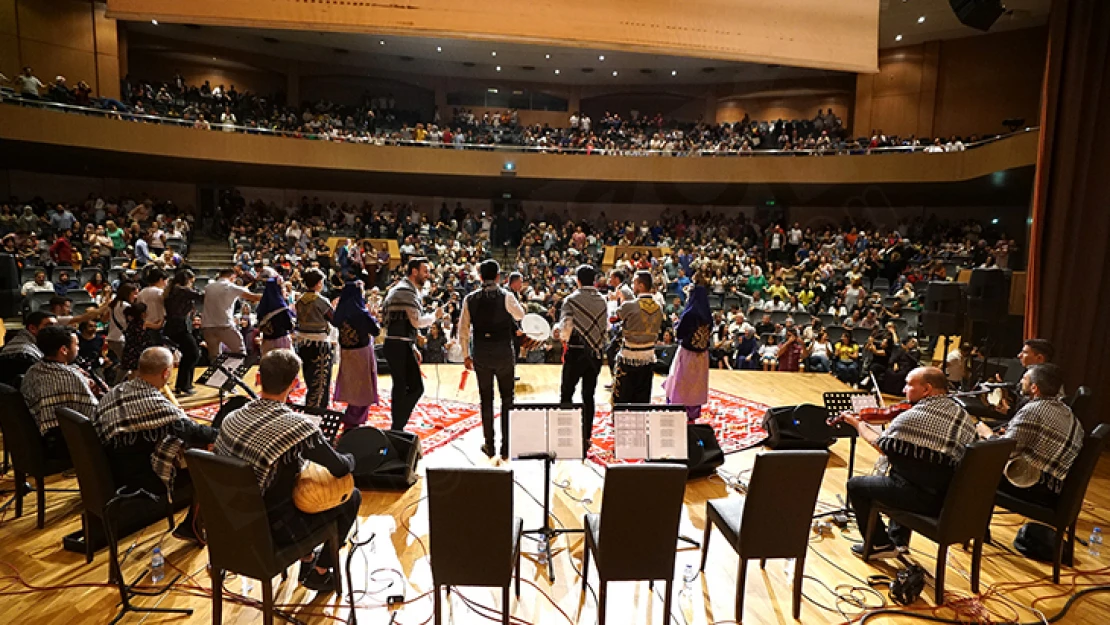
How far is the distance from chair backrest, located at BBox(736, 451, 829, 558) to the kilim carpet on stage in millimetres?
2260

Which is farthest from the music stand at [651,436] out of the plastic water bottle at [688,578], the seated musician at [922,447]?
the seated musician at [922,447]

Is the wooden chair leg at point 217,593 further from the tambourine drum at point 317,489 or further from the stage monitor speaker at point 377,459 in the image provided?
the stage monitor speaker at point 377,459

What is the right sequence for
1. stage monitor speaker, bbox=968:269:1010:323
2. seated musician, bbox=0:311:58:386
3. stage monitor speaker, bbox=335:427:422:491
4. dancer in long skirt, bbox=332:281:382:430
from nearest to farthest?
seated musician, bbox=0:311:58:386 < stage monitor speaker, bbox=335:427:422:491 < dancer in long skirt, bbox=332:281:382:430 < stage monitor speaker, bbox=968:269:1010:323

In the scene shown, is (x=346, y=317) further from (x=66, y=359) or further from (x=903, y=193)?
(x=903, y=193)

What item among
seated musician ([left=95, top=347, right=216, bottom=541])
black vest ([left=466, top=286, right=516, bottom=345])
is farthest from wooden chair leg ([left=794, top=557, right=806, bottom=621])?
seated musician ([left=95, top=347, right=216, bottom=541])

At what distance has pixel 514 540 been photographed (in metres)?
2.84

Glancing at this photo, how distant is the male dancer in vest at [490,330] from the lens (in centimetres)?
467

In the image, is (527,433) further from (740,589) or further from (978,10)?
(978,10)

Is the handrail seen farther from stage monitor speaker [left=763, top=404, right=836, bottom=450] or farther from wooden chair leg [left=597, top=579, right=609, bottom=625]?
wooden chair leg [left=597, top=579, right=609, bottom=625]

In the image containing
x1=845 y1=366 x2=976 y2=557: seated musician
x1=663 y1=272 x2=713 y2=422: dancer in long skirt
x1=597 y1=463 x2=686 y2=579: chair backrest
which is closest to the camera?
x1=597 y1=463 x2=686 y2=579: chair backrest

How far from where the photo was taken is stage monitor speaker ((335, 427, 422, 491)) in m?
4.41

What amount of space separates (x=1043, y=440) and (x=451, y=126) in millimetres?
18484

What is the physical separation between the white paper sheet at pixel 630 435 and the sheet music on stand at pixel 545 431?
251 millimetres

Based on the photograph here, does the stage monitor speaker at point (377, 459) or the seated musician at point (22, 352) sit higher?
the seated musician at point (22, 352)
